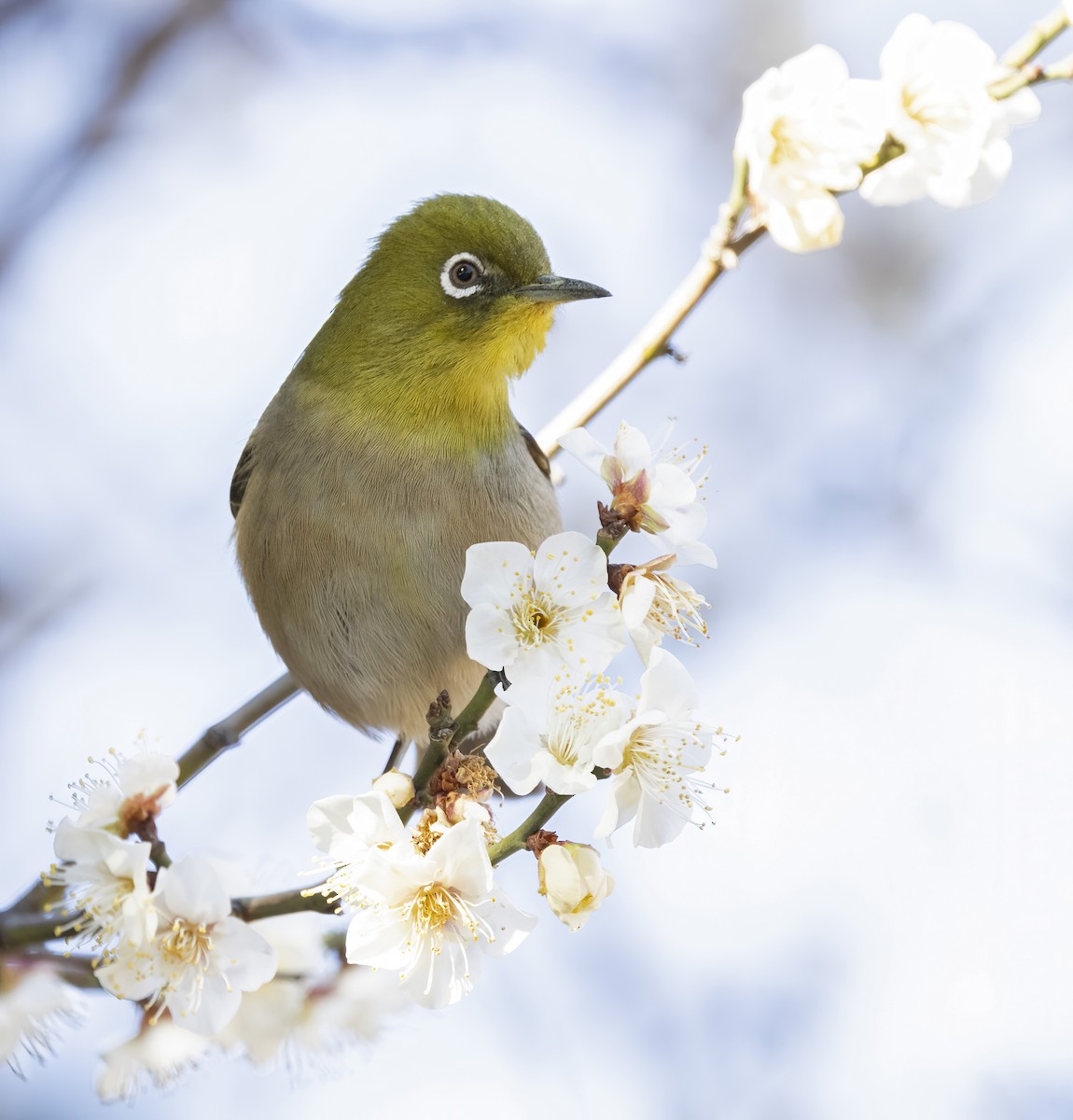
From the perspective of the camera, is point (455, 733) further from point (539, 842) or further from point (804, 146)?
point (804, 146)

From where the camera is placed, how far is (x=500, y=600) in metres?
2.61

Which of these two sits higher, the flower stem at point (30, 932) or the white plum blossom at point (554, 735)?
the white plum blossom at point (554, 735)

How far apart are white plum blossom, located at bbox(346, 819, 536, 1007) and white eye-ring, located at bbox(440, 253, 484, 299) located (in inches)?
89.8

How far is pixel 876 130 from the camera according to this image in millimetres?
2740

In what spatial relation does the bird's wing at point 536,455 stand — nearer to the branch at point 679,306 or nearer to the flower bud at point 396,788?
the branch at point 679,306

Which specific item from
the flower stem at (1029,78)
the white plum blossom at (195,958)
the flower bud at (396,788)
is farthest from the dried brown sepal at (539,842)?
the flower stem at (1029,78)

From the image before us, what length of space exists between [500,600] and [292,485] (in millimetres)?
1810

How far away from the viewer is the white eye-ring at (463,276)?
4211mm

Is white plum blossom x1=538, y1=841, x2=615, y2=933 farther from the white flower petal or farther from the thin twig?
the thin twig

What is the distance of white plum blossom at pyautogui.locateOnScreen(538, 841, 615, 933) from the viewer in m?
2.44

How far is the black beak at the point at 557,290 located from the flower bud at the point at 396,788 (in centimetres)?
192

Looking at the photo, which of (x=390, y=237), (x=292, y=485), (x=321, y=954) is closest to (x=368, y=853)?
(x=321, y=954)

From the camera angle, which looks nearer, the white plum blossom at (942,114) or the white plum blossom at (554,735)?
the white plum blossom at (554,735)

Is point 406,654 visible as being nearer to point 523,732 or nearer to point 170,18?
point 523,732
